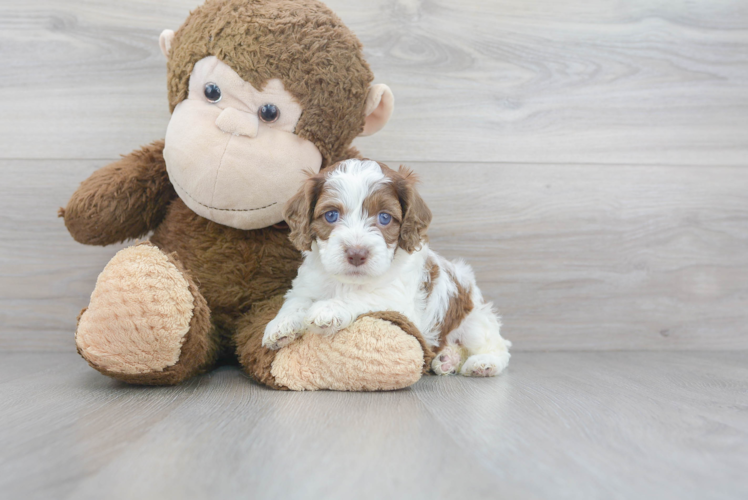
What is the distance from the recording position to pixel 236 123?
1530mm

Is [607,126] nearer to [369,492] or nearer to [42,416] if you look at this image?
[369,492]

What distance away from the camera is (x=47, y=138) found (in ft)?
6.81

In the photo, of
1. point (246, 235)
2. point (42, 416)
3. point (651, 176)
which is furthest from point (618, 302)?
point (42, 416)

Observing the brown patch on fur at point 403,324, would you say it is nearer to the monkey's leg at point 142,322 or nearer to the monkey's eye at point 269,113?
the monkey's leg at point 142,322

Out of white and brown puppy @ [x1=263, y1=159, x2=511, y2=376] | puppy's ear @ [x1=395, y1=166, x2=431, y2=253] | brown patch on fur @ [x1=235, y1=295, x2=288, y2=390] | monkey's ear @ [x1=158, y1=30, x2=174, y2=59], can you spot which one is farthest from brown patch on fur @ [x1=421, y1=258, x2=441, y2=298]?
monkey's ear @ [x1=158, y1=30, x2=174, y2=59]

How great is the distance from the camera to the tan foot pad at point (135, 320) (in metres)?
1.34

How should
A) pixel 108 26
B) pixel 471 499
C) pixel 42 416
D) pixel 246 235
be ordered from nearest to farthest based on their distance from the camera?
1. pixel 471 499
2. pixel 42 416
3. pixel 246 235
4. pixel 108 26

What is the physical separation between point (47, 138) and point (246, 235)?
36.7 inches

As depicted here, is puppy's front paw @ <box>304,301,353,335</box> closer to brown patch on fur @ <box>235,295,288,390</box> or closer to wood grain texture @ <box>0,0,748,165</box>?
brown patch on fur @ <box>235,295,288,390</box>

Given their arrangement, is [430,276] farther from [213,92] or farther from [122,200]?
[122,200]

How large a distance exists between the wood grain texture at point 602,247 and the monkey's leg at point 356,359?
2.64 feet

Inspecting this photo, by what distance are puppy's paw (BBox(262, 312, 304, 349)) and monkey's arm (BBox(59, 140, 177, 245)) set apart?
0.60 meters

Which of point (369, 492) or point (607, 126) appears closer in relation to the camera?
point (369, 492)

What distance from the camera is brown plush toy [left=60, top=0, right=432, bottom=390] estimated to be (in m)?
1.39
